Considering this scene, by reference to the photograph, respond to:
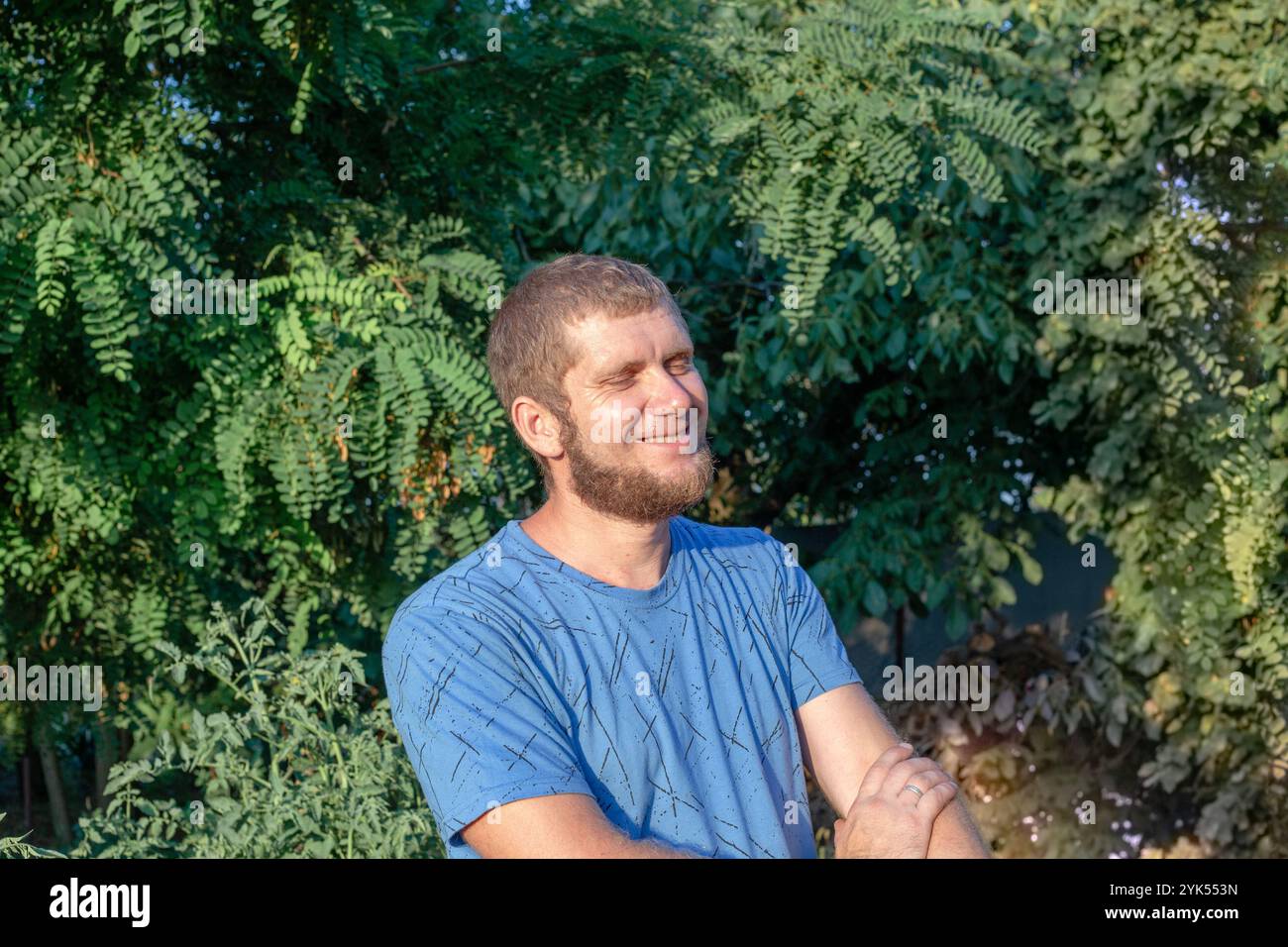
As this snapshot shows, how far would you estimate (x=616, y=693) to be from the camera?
2105 millimetres

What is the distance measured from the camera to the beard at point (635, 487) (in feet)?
7.25

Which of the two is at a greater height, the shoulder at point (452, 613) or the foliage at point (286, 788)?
the shoulder at point (452, 613)

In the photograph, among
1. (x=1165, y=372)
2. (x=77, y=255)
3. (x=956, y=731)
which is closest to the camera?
(x=77, y=255)

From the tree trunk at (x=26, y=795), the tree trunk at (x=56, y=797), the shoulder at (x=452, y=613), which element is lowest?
the tree trunk at (x=26, y=795)

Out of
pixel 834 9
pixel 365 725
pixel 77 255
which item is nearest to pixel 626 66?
pixel 834 9

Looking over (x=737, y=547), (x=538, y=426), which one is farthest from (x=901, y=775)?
(x=538, y=426)

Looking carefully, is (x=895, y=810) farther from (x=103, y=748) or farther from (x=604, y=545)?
(x=103, y=748)

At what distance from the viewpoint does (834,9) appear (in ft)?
17.9

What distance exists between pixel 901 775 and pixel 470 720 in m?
0.59

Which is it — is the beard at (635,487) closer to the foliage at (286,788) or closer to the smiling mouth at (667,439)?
the smiling mouth at (667,439)

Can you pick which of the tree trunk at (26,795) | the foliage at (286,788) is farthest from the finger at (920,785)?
the tree trunk at (26,795)

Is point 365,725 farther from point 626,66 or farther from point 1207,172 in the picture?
point 1207,172

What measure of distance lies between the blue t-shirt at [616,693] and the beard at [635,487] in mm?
104
